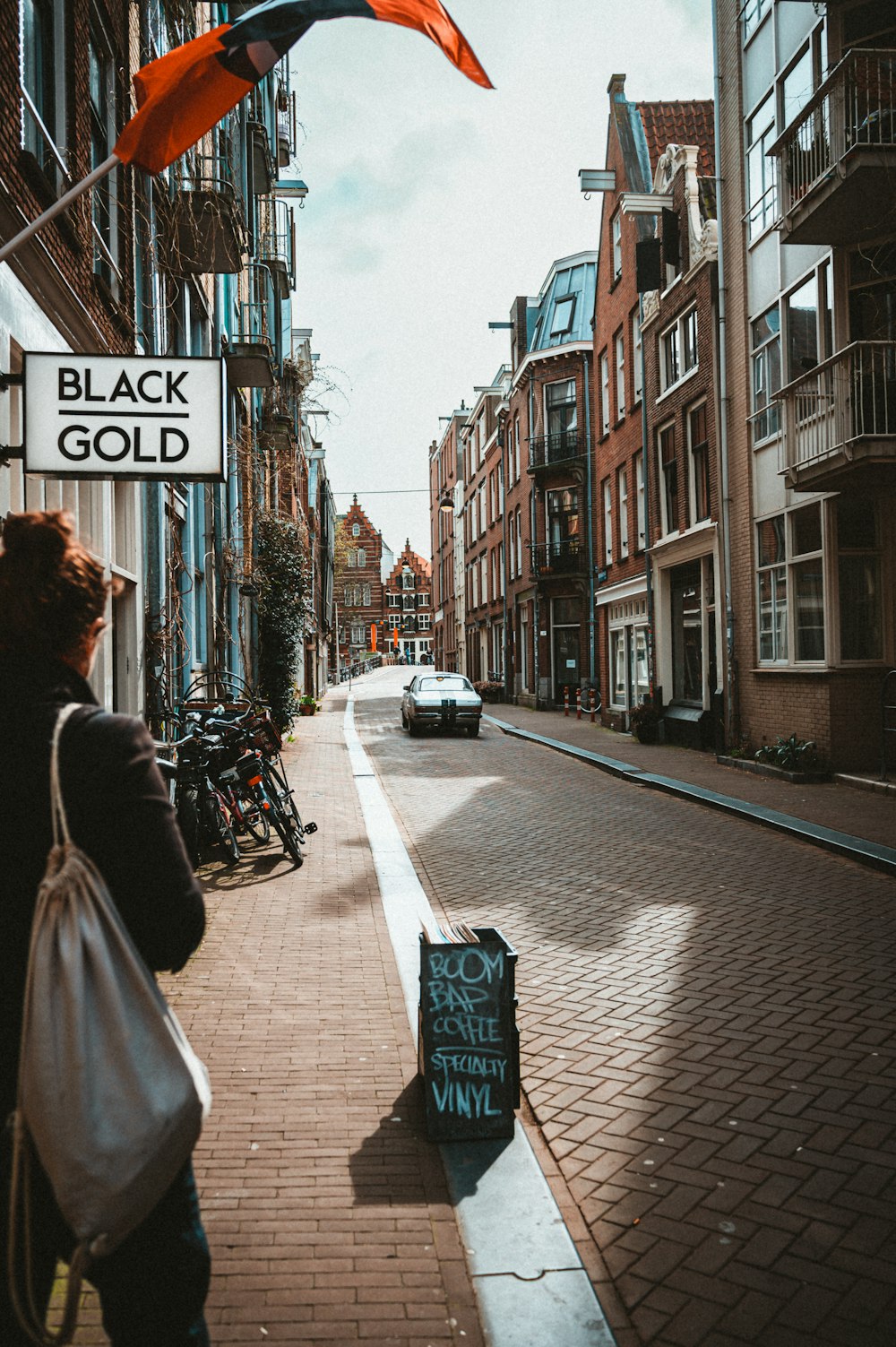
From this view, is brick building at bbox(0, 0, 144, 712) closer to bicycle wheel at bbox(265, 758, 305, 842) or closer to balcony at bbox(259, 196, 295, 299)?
bicycle wheel at bbox(265, 758, 305, 842)

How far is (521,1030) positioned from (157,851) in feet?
10.8

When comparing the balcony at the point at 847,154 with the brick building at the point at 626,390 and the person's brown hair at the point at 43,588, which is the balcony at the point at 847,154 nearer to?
the brick building at the point at 626,390

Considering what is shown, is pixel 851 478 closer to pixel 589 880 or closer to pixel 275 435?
pixel 589 880

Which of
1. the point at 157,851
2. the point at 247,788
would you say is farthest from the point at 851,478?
the point at 157,851

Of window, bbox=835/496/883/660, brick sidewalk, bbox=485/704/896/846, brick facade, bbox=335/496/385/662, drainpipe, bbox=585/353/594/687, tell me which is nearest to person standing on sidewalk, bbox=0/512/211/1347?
brick sidewalk, bbox=485/704/896/846

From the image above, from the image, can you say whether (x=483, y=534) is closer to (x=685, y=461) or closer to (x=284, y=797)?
(x=685, y=461)

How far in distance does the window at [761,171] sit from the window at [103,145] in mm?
9519

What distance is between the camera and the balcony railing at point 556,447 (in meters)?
31.8

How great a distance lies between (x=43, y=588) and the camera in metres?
→ 1.94

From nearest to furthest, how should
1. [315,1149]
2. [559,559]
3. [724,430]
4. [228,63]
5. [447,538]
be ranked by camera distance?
[315,1149] → [228,63] → [724,430] → [559,559] → [447,538]

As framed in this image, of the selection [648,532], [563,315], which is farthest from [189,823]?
[563,315]

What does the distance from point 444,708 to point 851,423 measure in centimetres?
1188

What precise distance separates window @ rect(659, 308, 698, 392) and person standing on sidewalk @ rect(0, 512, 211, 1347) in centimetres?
1836

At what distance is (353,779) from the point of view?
14.6m
